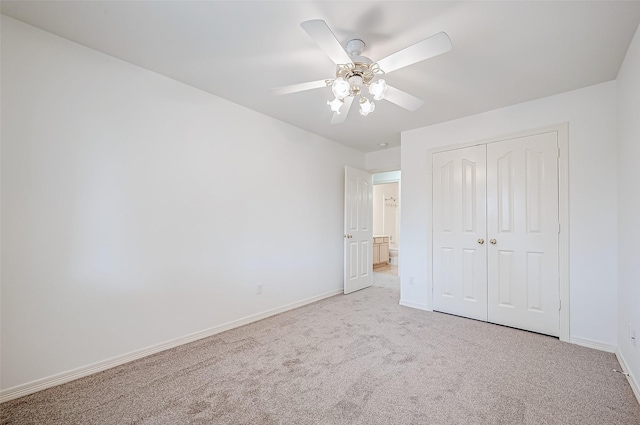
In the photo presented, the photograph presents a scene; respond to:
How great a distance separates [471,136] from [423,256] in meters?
1.57

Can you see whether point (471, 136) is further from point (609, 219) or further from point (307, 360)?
point (307, 360)

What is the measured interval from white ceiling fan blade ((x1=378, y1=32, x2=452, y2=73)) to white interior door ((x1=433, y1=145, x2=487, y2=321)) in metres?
2.08

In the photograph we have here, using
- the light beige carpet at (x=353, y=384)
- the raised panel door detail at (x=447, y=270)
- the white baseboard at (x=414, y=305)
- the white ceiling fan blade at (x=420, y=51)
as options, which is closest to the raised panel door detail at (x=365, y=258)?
the white baseboard at (x=414, y=305)

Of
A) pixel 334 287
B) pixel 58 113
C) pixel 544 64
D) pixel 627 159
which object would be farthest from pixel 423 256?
pixel 58 113

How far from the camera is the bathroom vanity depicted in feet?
22.8

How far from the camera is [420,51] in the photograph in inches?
58.3

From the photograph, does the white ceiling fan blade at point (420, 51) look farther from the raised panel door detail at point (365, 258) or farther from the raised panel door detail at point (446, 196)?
the raised panel door detail at point (365, 258)

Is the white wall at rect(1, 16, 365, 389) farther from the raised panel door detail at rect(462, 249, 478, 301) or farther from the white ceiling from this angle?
the raised panel door detail at rect(462, 249, 478, 301)

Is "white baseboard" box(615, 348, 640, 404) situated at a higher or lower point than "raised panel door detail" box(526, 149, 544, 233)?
lower

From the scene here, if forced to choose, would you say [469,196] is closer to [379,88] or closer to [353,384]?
[379,88]

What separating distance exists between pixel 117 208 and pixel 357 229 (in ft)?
10.7

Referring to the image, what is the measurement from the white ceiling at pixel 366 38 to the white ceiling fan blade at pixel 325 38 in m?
0.28

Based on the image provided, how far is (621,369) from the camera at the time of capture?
2.08 meters

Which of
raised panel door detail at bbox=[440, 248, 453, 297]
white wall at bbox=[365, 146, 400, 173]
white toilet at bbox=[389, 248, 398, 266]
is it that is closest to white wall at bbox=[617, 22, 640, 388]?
raised panel door detail at bbox=[440, 248, 453, 297]
